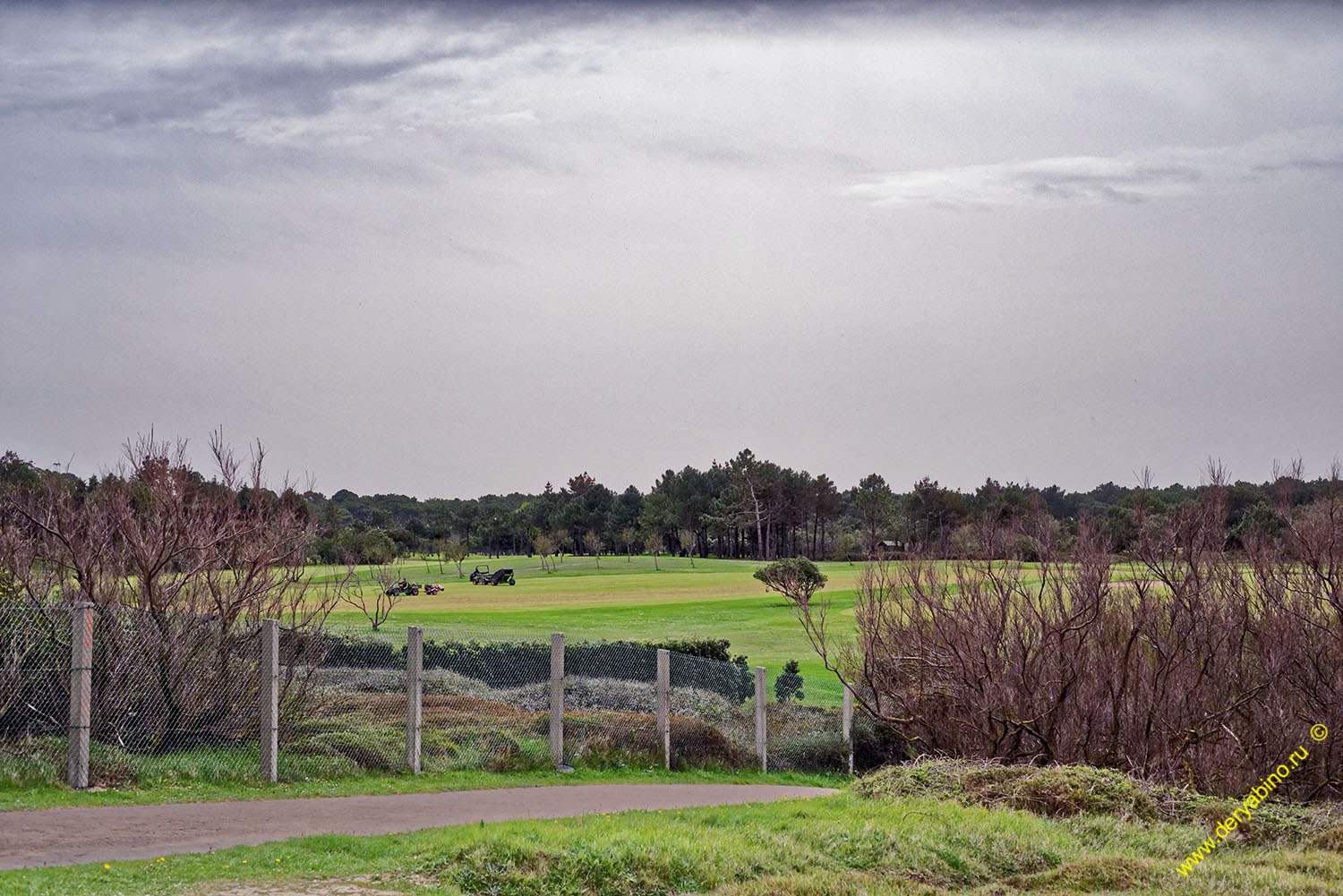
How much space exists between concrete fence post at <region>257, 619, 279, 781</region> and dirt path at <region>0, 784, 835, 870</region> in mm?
1089

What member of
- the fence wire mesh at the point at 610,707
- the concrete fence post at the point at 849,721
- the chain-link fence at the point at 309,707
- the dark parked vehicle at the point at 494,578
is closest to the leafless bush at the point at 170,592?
the chain-link fence at the point at 309,707

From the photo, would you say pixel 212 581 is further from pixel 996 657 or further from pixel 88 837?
pixel 996 657

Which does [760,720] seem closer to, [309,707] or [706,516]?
[309,707]

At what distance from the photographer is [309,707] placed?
15.5 m

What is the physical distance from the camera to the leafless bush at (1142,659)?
18.7 metres

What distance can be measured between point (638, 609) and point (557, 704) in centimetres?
4368

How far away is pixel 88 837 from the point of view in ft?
32.4

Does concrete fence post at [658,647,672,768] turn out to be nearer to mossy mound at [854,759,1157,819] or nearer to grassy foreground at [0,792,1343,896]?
mossy mound at [854,759,1157,819]

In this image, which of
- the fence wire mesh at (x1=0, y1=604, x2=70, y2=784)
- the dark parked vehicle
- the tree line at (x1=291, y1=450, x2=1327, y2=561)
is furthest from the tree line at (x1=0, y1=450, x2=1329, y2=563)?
the fence wire mesh at (x1=0, y1=604, x2=70, y2=784)

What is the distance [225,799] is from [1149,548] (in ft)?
47.8

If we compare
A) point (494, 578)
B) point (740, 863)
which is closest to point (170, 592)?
point (740, 863)

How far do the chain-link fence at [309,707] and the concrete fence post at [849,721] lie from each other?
2938 millimetres

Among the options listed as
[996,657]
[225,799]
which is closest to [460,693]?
[225,799]

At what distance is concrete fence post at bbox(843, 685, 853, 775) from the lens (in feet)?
78.3
